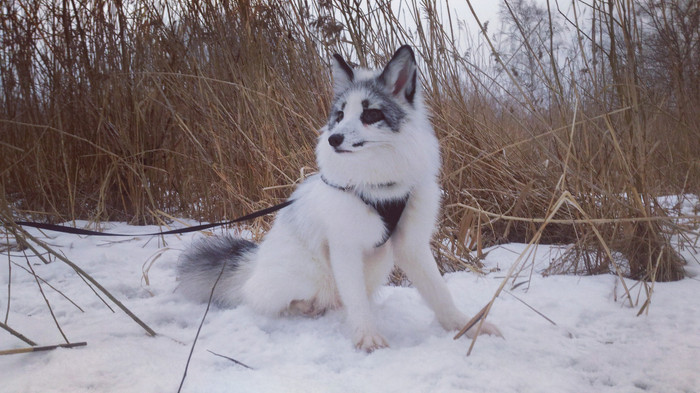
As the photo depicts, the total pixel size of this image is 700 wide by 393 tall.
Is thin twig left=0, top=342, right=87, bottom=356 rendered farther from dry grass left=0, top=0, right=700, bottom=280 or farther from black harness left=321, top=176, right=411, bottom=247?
dry grass left=0, top=0, right=700, bottom=280

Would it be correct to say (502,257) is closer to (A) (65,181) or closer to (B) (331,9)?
(B) (331,9)

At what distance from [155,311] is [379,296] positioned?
99 centimetres

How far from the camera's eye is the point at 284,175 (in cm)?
320

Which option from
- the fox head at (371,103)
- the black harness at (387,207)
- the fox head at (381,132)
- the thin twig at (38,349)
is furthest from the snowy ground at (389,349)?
the fox head at (371,103)

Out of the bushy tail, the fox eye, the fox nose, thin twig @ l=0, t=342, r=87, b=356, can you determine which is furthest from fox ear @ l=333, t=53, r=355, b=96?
thin twig @ l=0, t=342, r=87, b=356

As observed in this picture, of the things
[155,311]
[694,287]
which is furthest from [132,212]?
[694,287]

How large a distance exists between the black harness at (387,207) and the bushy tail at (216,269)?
762mm

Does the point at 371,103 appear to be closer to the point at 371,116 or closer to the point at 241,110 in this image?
the point at 371,116

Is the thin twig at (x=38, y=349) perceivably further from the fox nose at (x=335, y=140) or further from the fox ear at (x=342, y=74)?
the fox ear at (x=342, y=74)

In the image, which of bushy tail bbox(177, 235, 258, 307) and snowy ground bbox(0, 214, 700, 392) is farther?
bushy tail bbox(177, 235, 258, 307)

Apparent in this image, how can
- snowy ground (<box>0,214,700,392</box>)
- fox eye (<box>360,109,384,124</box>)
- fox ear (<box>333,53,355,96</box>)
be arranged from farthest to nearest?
fox ear (<box>333,53,355,96</box>)
fox eye (<box>360,109,384,124</box>)
snowy ground (<box>0,214,700,392</box>)

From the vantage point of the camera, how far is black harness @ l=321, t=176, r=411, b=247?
1.61m

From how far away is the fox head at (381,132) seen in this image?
1595mm

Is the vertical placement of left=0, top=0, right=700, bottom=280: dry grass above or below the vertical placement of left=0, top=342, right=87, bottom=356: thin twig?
above
